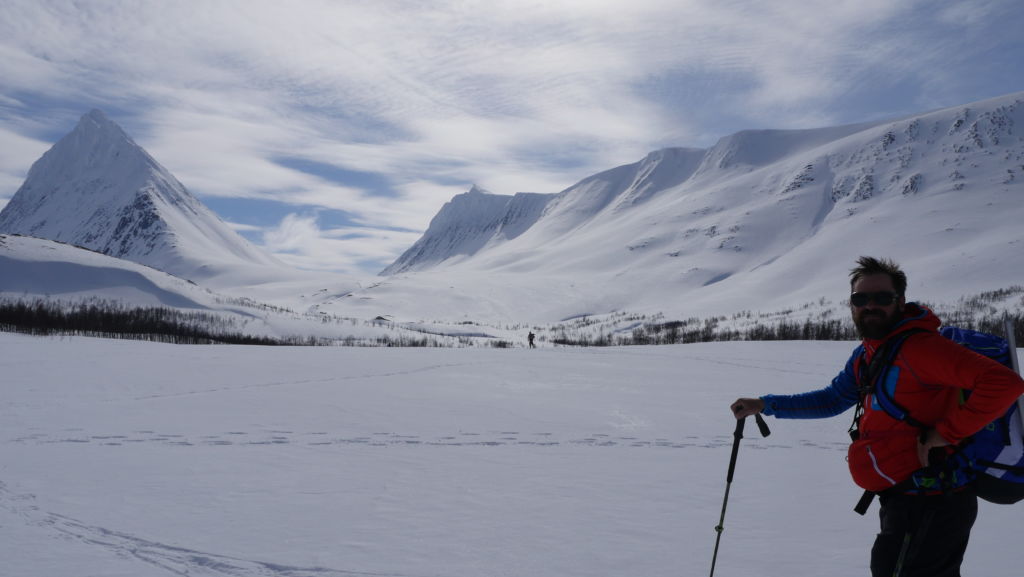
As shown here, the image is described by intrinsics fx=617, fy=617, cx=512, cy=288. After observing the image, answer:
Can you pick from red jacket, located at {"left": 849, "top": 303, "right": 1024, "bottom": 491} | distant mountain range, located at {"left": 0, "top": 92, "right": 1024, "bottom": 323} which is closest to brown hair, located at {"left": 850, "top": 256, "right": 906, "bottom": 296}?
red jacket, located at {"left": 849, "top": 303, "right": 1024, "bottom": 491}

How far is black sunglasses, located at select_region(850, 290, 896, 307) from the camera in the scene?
325 cm

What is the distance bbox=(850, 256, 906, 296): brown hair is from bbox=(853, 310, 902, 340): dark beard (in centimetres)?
14

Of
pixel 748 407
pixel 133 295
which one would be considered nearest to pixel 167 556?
pixel 748 407

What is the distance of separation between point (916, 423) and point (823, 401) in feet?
2.66

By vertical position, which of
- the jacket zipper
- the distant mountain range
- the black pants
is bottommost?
the black pants

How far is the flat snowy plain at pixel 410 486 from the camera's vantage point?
18.3 ft

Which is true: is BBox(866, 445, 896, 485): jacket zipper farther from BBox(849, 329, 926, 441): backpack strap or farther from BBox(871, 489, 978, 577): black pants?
BBox(849, 329, 926, 441): backpack strap

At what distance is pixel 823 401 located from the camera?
3.88m

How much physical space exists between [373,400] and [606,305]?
112m

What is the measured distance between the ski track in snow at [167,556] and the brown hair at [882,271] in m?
4.22

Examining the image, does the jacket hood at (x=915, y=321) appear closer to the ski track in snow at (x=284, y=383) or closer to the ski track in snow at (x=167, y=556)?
the ski track in snow at (x=167, y=556)

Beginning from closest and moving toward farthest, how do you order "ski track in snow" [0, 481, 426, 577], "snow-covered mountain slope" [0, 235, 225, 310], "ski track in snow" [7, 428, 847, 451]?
"ski track in snow" [0, 481, 426, 577], "ski track in snow" [7, 428, 847, 451], "snow-covered mountain slope" [0, 235, 225, 310]

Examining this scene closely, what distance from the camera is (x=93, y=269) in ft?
272

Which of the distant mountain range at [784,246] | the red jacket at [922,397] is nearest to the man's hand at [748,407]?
the red jacket at [922,397]
